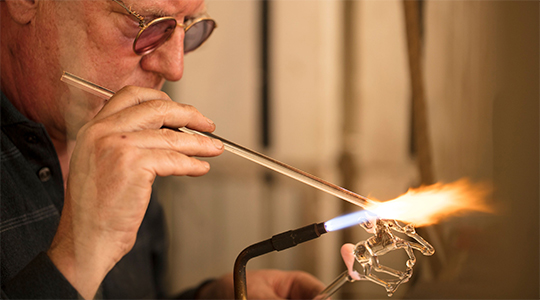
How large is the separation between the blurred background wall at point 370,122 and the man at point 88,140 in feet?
0.70

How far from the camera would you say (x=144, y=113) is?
37 cm

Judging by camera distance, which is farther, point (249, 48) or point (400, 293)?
point (249, 48)

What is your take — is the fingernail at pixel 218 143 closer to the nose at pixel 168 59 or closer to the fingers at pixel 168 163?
the fingers at pixel 168 163

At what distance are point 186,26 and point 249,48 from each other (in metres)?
0.34

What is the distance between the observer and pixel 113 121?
36cm

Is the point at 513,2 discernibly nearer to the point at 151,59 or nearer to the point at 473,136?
the point at 473,136

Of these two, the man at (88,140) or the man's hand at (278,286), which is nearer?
the man at (88,140)

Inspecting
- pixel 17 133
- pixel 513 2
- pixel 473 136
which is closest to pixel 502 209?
pixel 473 136

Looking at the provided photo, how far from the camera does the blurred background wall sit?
587 millimetres

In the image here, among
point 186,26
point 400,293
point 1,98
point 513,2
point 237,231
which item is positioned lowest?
point 400,293

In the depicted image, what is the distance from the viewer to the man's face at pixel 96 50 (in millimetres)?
456

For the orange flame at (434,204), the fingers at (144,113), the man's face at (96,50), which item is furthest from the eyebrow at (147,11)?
the orange flame at (434,204)

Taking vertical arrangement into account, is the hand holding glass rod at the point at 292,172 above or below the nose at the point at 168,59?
below

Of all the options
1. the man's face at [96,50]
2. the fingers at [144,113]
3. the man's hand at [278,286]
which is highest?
the man's face at [96,50]
